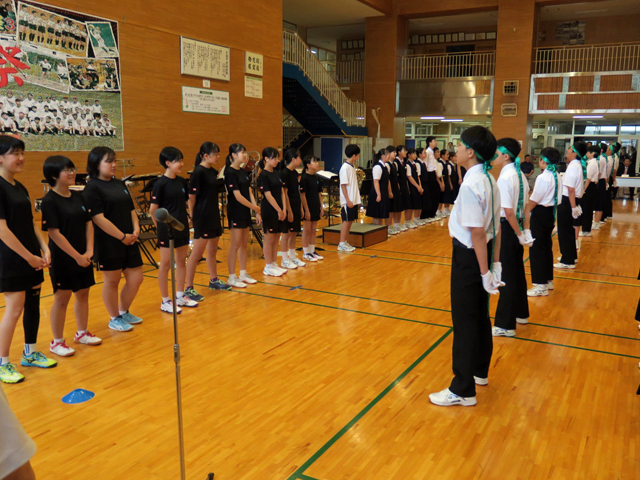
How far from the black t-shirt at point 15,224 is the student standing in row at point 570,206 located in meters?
5.98

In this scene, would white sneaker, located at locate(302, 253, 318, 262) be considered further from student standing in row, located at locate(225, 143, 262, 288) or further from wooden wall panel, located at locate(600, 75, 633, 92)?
wooden wall panel, located at locate(600, 75, 633, 92)

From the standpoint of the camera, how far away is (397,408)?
3.17 m

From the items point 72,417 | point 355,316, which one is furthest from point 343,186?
point 72,417

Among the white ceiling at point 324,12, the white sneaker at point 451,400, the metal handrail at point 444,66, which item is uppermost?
the white ceiling at point 324,12

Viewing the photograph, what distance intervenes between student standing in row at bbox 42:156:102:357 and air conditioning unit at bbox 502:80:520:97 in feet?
56.1

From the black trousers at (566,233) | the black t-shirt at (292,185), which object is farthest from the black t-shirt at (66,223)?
the black trousers at (566,233)

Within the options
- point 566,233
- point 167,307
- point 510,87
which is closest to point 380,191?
point 566,233

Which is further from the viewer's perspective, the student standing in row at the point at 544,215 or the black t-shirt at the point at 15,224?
the student standing in row at the point at 544,215

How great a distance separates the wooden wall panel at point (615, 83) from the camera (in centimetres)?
1650

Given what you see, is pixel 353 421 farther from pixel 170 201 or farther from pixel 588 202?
pixel 588 202

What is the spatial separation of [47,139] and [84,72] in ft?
4.63

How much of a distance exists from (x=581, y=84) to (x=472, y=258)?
56.1 feet

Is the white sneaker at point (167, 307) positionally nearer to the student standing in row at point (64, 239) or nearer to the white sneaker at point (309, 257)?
the student standing in row at point (64, 239)

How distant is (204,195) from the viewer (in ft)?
17.3
